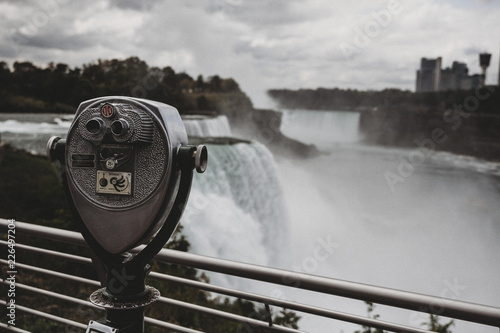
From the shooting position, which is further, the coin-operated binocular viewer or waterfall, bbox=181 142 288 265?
waterfall, bbox=181 142 288 265

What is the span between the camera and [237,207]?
10914mm

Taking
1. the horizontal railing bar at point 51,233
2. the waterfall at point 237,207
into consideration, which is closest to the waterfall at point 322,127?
the waterfall at point 237,207

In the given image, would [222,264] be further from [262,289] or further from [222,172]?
[262,289]

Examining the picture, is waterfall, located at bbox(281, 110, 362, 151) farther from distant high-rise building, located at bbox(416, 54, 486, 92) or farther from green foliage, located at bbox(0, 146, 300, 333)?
green foliage, located at bbox(0, 146, 300, 333)

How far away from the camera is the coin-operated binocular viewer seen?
39.9 inches

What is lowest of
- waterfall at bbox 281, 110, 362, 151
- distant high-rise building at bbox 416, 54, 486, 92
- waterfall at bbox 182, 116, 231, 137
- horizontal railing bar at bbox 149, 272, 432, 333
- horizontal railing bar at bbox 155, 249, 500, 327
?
horizontal railing bar at bbox 149, 272, 432, 333

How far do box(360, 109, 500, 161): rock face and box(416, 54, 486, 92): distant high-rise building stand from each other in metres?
0.80


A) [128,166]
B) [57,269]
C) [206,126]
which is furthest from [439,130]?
[128,166]

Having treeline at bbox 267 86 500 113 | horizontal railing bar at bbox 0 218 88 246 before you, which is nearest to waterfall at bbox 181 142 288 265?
treeline at bbox 267 86 500 113

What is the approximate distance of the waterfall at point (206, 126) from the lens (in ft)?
36.9

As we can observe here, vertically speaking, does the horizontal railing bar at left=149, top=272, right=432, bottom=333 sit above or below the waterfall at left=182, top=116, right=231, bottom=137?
below

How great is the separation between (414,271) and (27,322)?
14494 millimetres

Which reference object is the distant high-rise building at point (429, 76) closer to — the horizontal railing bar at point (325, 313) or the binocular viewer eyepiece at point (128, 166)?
the horizontal railing bar at point (325, 313)

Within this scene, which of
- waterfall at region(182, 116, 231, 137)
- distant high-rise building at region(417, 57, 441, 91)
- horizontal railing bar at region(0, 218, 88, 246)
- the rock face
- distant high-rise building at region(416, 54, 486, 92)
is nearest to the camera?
horizontal railing bar at region(0, 218, 88, 246)
